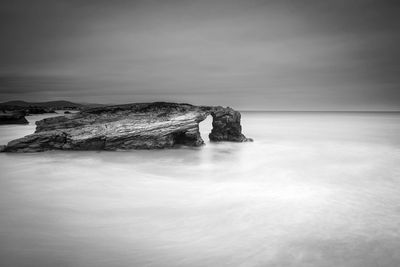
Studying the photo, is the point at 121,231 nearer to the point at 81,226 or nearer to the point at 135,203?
the point at 81,226

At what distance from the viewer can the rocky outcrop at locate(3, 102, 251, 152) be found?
962 cm

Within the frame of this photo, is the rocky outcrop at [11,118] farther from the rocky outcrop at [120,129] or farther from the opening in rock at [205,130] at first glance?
the opening in rock at [205,130]

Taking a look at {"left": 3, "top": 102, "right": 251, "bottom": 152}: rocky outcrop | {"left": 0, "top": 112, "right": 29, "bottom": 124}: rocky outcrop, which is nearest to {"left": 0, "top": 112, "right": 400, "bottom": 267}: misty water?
{"left": 3, "top": 102, "right": 251, "bottom": 152}: rocky outcrop

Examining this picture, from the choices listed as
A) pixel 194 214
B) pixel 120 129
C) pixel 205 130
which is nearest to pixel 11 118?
pixel 205 130

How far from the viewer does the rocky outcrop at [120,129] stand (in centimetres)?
962

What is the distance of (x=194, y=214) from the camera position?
427 centimetres

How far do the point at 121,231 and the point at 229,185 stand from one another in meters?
3.12

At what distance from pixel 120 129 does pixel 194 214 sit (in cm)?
693

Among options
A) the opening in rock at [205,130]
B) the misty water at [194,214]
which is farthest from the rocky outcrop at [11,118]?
the misty water at [194,214]

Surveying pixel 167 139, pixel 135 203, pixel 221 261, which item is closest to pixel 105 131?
pixel 167 139

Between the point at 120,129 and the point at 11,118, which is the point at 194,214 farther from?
the point at 11,118

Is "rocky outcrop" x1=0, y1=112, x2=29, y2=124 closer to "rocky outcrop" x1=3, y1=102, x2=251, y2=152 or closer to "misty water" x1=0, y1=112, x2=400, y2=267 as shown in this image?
"rocky outcrop" x1=3, y1=102, x2=251, y2=152

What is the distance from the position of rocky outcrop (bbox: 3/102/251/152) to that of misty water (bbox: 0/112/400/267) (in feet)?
5.93

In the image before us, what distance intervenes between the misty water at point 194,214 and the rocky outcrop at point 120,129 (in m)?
1.81
